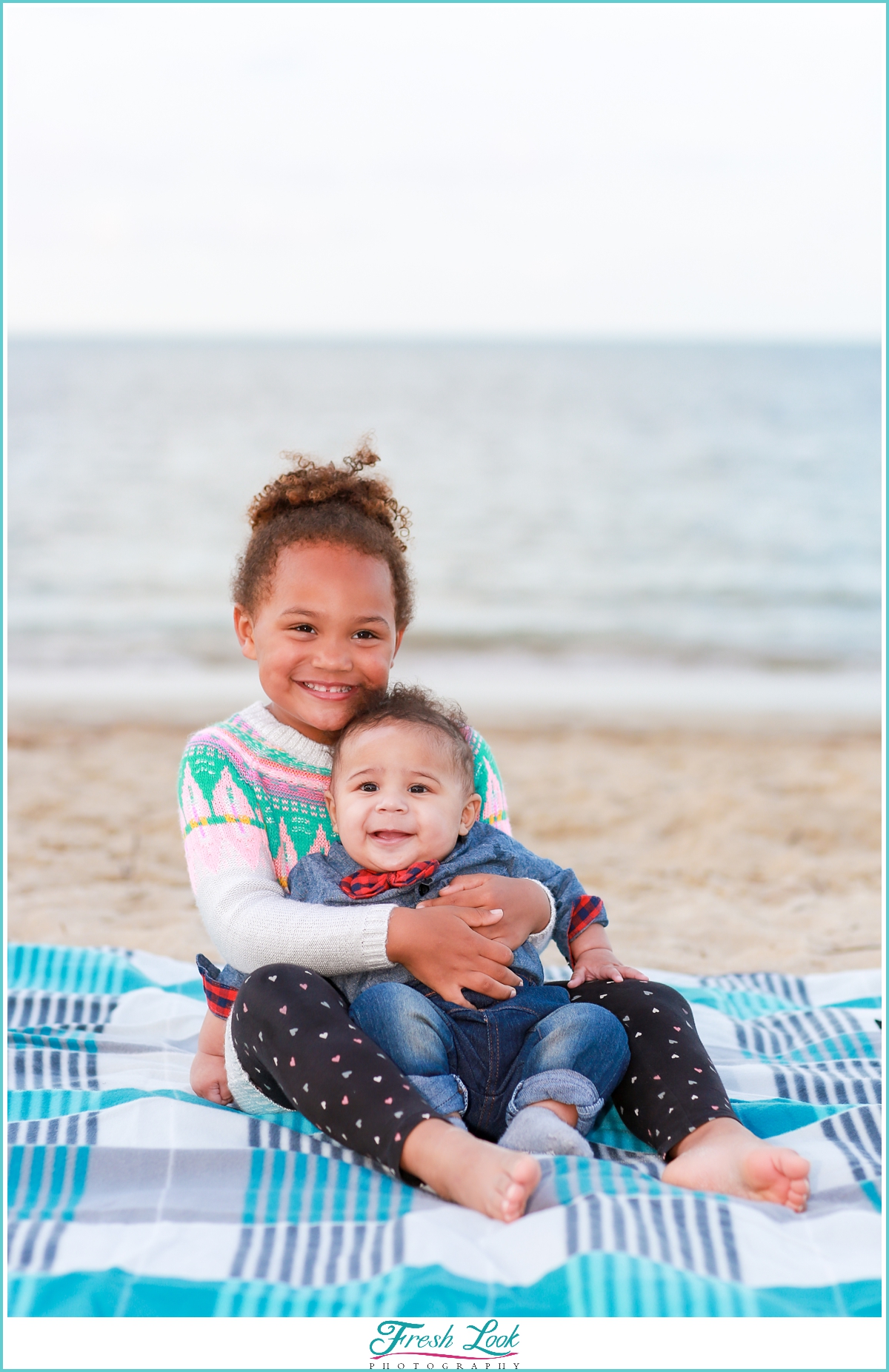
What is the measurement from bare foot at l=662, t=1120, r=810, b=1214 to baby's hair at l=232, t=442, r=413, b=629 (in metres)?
1.25

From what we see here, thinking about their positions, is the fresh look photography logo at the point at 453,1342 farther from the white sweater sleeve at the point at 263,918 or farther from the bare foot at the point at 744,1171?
the white sweater sleeve at the point at 263,918

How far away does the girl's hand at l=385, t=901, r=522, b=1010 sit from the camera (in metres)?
1.88

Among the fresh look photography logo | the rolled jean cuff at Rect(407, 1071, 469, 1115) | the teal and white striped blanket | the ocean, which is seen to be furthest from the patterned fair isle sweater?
the ocean

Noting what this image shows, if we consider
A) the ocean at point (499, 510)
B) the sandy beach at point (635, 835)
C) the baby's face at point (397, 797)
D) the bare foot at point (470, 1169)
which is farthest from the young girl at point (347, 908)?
the sandy beach at point (635, 835)

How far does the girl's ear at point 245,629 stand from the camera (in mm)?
2480

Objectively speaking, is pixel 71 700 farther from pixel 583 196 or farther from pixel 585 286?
pixel 585 286

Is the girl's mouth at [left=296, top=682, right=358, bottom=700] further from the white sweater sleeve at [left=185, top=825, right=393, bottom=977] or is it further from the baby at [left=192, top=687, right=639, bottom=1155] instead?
the white sweater sleeve at [left=185, top=825, right=393, bottom=977]

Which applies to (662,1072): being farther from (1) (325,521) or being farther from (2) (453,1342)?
(1) (325,521)

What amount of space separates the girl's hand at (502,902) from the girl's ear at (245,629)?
75 cm

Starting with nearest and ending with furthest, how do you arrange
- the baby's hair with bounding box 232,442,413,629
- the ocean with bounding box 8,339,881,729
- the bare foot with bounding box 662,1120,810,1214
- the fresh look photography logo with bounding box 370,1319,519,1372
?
the fresh look photography logo with bounding box 370,1319,519,1372
the bare foot with bounding box 662,1120,810,1214
the baby's hair with bounding box 232,442,413,629
the ocean with bounding box 8,339,881,729

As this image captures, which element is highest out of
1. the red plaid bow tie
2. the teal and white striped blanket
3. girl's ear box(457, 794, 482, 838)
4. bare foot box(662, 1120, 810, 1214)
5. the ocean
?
the ocean

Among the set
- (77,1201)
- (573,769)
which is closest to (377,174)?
(573,769)

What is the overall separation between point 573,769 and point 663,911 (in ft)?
5.71

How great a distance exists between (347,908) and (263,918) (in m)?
0.14
